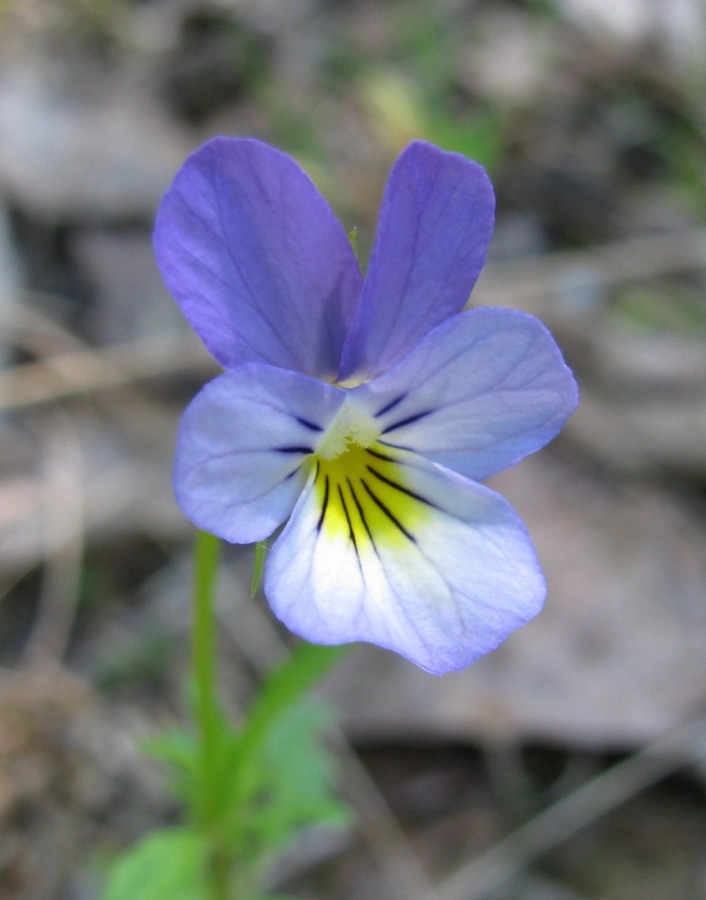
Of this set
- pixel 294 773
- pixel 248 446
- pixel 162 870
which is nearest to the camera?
pixel 248 446

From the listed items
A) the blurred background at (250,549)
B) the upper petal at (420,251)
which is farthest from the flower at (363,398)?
the blurred background at (250,549)

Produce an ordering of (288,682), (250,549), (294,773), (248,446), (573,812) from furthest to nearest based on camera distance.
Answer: (250,549) → (573,812) → (294,773) → (288,682) → (248,446)

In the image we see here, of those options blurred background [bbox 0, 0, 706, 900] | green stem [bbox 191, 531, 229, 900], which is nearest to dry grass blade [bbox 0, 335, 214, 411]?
blurred background [bbox 0, 0, 706, 900]

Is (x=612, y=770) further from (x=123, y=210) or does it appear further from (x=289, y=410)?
(x=123, y=210)

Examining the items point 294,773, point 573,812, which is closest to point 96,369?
point 294,773

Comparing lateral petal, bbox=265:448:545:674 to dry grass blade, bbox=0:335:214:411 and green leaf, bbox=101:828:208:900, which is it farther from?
dry grass blade, bbox=0:335:214:411

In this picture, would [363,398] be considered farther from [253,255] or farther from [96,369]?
[96,369]
